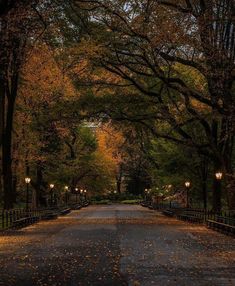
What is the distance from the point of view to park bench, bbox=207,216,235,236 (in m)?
29.6

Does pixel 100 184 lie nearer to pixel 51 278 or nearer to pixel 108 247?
pixel 108 247

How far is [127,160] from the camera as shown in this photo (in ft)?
431

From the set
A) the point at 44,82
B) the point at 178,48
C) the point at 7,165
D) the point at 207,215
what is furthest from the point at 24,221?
the point at 178,48

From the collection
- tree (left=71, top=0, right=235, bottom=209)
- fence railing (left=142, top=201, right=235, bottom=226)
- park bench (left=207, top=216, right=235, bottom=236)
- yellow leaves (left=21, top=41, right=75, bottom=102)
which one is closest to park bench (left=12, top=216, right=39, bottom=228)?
yellow leaves (left=21, top=41, right=75, bottom=102)

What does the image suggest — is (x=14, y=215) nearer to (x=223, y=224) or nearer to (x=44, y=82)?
(x=223, y=224)

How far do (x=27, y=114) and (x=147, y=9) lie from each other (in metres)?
22.6

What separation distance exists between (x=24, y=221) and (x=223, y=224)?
13.9m

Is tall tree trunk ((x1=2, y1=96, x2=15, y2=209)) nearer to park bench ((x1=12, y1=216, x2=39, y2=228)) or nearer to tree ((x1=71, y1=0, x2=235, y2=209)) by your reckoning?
park bench ((x1=12, y1=216, x2=39, y2=228))

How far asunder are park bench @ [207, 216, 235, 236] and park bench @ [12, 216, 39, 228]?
11.4m

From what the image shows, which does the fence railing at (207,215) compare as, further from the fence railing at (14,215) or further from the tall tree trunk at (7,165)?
the tall tree trunk at (7,165)

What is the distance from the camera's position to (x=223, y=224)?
3114cm

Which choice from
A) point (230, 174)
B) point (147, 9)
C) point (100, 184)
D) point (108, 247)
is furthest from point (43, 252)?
point (100, 184)

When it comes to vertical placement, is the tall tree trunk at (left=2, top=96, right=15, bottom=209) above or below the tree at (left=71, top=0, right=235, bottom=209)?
below

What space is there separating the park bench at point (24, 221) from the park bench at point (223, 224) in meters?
11.4
